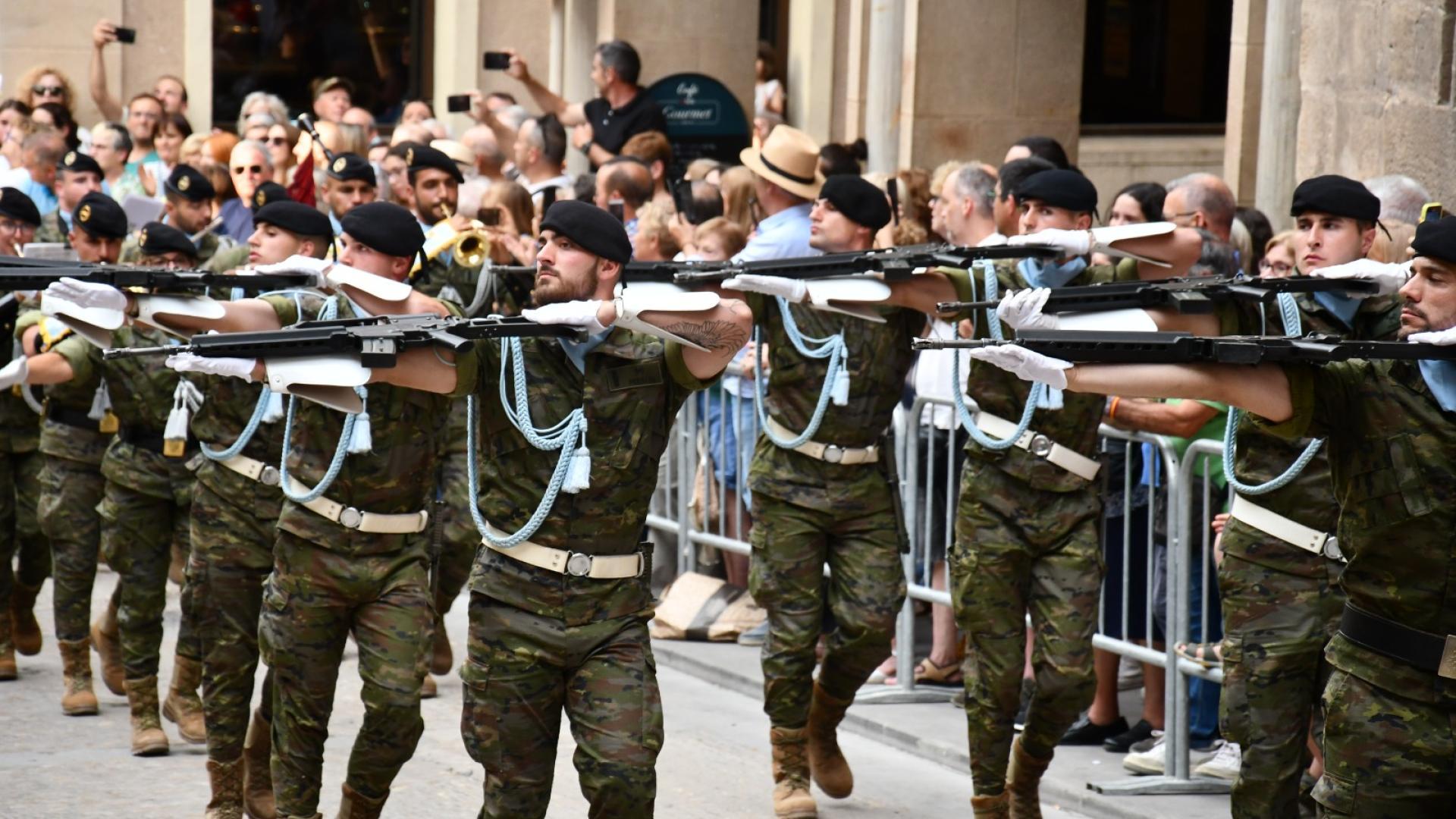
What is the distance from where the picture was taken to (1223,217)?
854 centimetres

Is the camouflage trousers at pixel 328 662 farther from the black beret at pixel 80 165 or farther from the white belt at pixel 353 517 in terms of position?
the black beret at pixel 80 165

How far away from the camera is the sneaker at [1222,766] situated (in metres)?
7.80

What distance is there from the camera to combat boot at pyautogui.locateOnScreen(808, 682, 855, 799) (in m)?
7.73

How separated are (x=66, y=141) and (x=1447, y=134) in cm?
1054

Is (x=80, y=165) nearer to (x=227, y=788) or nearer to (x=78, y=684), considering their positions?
(x=78, y=684)

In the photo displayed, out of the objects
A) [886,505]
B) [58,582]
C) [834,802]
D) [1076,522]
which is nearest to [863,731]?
[834,802]

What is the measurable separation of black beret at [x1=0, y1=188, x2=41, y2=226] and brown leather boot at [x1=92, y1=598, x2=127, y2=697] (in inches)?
68.9

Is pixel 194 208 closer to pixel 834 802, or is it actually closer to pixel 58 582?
pixel 58 582

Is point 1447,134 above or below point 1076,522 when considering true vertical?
above

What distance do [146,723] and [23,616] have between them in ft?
5.56

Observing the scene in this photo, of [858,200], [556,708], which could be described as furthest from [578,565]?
[858,200]

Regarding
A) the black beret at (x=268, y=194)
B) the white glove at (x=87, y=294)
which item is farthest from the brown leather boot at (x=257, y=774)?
the black beret at (x=268, y=194)

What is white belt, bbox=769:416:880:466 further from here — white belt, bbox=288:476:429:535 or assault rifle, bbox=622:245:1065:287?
white belt, bbox=288:476:429:535

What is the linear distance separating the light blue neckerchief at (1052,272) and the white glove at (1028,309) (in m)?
1.92
